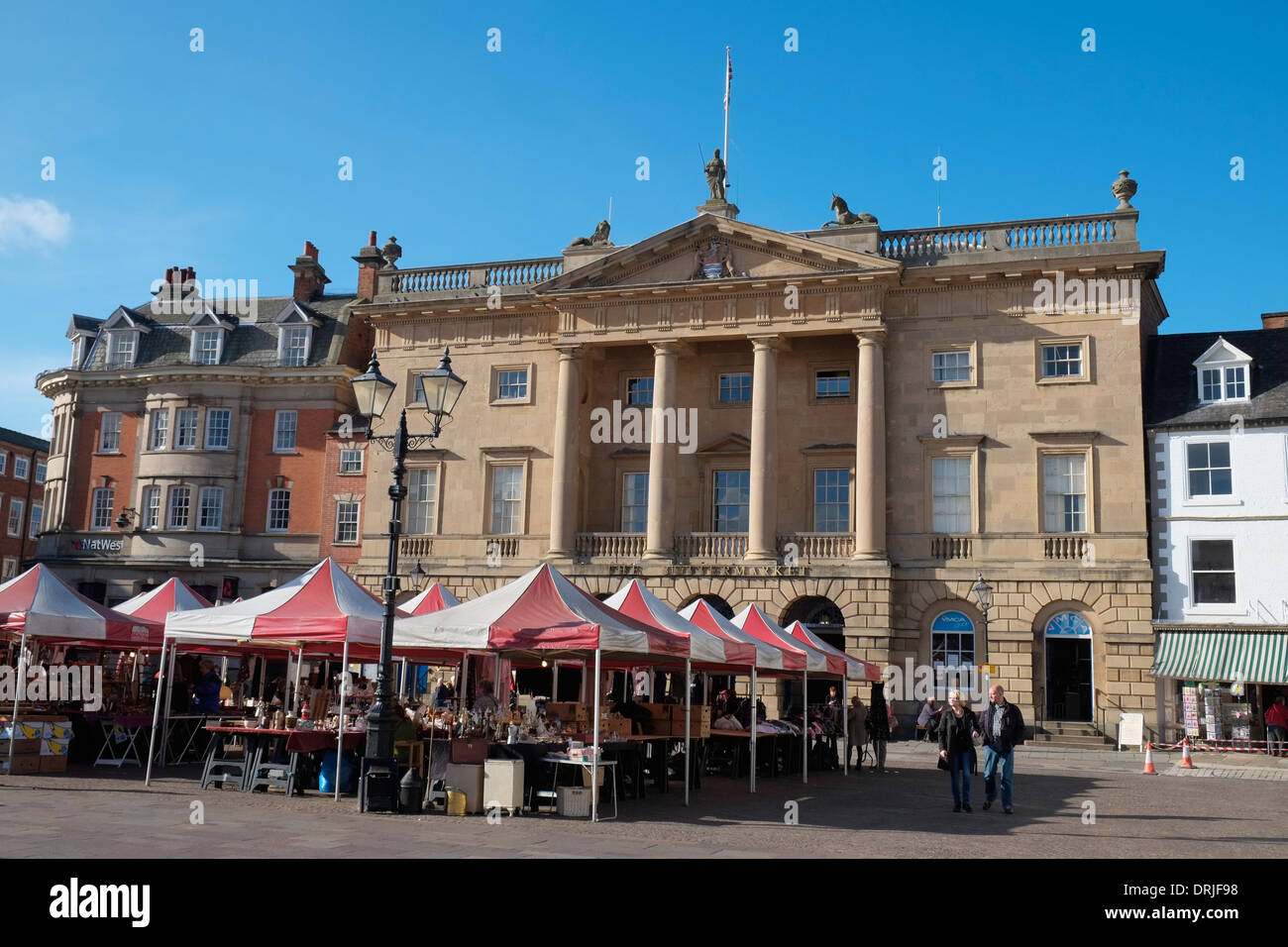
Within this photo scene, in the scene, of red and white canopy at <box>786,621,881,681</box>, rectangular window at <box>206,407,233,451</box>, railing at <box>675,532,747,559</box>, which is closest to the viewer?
red and white canopy at <box>786,621,881,681</box>

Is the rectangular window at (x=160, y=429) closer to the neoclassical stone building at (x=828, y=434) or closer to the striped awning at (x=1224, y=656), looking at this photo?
the neoclassical stone building at (x=828, y=434)

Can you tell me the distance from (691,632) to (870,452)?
17429 millimetres

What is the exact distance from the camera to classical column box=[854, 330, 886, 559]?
35344 mm

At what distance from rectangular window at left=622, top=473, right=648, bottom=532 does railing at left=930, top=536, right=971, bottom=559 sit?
952 centimetres

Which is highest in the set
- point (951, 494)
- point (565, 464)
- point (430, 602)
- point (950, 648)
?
point (565, 464)

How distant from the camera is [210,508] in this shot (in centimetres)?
4666

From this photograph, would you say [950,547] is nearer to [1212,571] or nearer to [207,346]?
[1212,571]

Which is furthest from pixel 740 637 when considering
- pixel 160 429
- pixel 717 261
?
pixel 160 429

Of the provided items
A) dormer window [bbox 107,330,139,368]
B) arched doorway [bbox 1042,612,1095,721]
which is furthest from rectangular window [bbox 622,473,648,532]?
dormer window [bbox 107,330,139,368]

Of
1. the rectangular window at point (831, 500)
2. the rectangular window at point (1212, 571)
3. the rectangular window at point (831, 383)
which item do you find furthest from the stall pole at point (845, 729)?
the rectangular window at point (831, 383)

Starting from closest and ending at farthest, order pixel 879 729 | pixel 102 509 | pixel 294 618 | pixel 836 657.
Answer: pixel 294 618, pixel 836 657, pixel 879 729, pixel 102 509

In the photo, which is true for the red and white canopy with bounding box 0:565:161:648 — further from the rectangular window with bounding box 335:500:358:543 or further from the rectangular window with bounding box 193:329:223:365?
the rectangular window with bounding box 193:329:223:365

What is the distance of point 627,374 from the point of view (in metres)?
40.9
